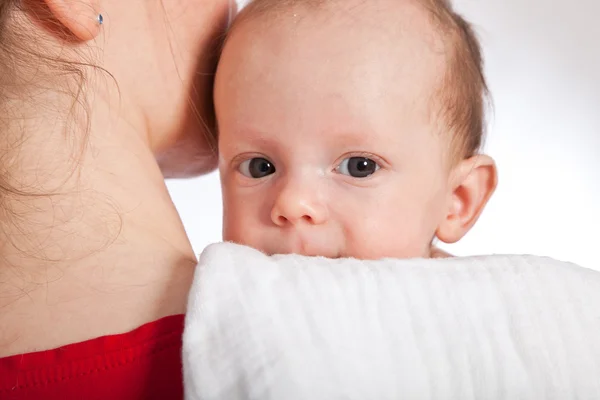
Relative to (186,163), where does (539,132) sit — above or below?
above

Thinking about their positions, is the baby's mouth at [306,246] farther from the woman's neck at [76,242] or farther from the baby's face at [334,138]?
the woman's neck at [76,242]

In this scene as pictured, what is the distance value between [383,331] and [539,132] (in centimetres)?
143

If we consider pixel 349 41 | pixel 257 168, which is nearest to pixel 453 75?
pixel 349 41

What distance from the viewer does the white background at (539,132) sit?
185 cm

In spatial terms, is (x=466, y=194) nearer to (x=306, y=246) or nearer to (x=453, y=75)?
(x=453, y=75)

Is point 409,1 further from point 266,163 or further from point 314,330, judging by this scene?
point 314,330

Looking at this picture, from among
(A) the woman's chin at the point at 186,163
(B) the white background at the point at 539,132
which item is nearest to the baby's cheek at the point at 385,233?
(A) the woman's chin at the point at 186,163

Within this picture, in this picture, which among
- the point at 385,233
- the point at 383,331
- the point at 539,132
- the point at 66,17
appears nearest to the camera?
the point at 383,331

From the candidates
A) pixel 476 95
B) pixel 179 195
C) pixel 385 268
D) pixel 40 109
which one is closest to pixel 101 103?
pixel 40 109

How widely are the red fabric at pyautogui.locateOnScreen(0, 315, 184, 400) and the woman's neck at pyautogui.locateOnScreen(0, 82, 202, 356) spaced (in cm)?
1

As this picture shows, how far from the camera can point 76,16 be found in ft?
2.44

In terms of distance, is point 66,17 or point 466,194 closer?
point 66,17

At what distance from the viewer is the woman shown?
588 mm

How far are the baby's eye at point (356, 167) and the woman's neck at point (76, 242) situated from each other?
208 mm
